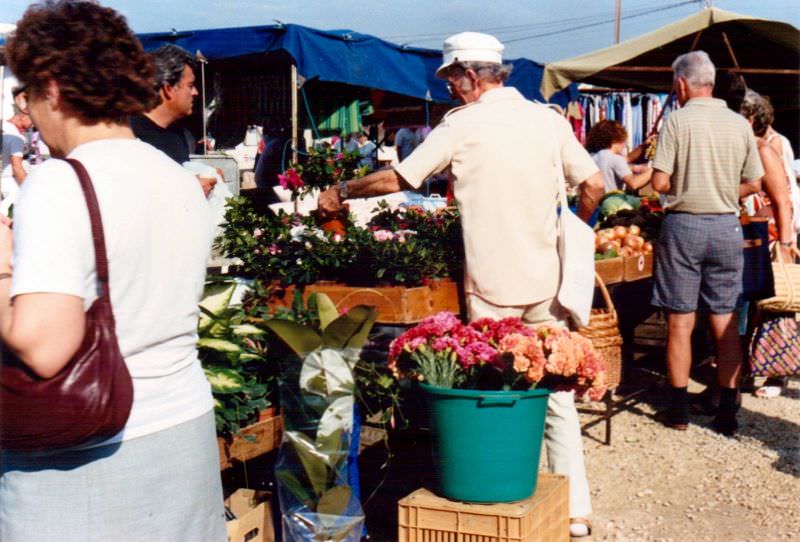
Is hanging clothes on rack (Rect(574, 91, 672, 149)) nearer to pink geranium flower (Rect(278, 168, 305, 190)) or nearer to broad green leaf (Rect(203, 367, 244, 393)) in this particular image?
pink geranium flower (Rect(278, 168, 305, 190))

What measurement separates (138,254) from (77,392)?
29 cm

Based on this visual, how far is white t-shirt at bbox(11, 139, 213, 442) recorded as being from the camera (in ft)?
5.83

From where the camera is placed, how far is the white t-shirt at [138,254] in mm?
1777

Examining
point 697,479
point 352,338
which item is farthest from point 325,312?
point 697,479

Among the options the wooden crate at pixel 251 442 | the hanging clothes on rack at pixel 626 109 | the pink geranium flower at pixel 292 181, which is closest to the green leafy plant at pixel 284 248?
the pink geranium flower at pixel 292 181

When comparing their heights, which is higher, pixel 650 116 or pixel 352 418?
pixel 650 116

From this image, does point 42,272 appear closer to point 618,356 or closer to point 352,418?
point 352,418

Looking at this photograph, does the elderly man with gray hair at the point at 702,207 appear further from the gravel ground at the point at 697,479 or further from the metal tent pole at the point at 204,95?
the metal tent pole at the point at 204,95

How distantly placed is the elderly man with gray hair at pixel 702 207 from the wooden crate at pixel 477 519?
2.52m

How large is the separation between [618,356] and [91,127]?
4049 mm

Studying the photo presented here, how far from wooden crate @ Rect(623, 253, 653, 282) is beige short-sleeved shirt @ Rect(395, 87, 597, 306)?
214 cm

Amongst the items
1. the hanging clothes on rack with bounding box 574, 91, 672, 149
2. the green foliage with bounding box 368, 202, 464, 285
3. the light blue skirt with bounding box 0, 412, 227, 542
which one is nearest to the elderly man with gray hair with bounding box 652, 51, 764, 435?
the green foliage with bounding box 368, 202, 464, 285

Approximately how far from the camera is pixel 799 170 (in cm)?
1152

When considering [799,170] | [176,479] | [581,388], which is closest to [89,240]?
[176,479]
